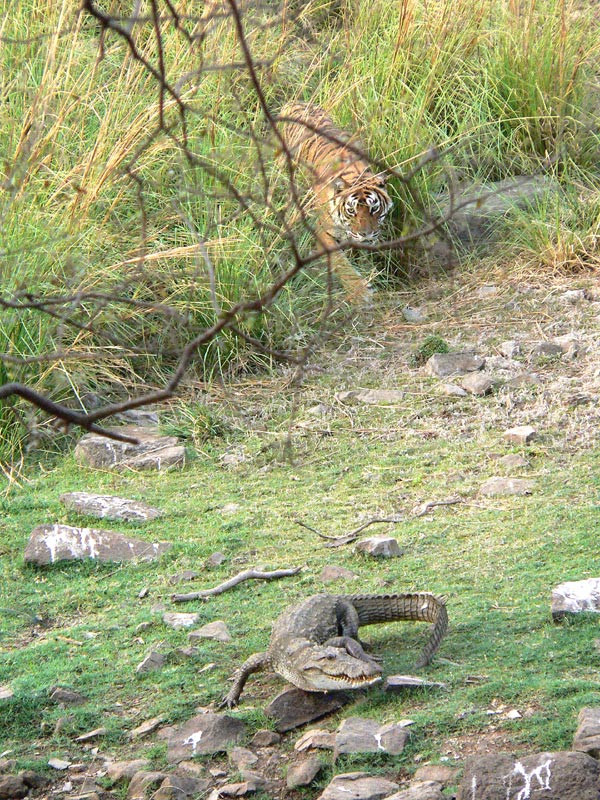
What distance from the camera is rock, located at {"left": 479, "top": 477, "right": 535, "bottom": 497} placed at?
14.5 ft

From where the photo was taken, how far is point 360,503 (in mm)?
4551

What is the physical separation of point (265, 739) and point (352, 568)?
3.67 ft

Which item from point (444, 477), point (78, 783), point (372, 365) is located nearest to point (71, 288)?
point (372, 365)

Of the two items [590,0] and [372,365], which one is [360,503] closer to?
[372,365]

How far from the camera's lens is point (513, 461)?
466 centimetres

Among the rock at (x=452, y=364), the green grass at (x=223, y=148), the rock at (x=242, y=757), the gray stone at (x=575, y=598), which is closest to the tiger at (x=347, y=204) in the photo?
the green grass at (x=223, y=148)

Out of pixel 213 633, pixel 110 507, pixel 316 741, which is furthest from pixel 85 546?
pixel 316 741

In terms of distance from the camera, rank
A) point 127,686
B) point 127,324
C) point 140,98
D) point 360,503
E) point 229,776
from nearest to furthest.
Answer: point 229,776
point 127,686
point 360,503
point 127,324
point 140,98

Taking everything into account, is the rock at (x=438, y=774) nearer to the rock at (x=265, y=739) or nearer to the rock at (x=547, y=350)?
the rock at (x=265, y=739)

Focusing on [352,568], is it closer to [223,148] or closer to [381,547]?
[381,547]

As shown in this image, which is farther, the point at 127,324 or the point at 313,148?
the point at 313,148

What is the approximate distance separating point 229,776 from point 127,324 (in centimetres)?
355

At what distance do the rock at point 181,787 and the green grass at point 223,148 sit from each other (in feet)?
7.31

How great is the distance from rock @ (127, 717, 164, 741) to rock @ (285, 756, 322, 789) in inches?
19.3
